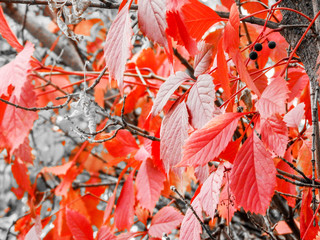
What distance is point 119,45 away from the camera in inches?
18.5

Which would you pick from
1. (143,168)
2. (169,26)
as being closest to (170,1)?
(169,26)

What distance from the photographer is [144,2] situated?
458 millimetres

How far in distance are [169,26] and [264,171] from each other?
0.79 feet

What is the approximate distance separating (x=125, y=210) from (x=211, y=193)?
35 cm

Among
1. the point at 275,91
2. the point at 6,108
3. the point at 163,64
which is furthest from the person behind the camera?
the point at 163,64

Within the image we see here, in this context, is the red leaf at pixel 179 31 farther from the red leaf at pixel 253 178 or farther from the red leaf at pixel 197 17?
the red leaf at pixel 253 178

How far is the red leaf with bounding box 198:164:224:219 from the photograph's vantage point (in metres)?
0.49

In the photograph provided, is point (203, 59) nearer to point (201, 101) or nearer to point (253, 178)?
point (201, 101)

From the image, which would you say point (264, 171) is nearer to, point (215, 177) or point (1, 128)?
point (215, 177)

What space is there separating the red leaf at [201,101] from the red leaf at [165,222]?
371 mm

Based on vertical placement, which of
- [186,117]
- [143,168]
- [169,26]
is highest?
[169,26]

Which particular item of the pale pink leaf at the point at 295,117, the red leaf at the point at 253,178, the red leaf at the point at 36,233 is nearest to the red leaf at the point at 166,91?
the red leaf at the point at 253,178

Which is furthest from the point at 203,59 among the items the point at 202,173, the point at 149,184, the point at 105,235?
the point at 105,235

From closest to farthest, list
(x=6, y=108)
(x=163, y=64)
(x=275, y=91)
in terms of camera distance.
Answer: (x=275, y=91), (x=6, y=108), (x=163, y=64)
